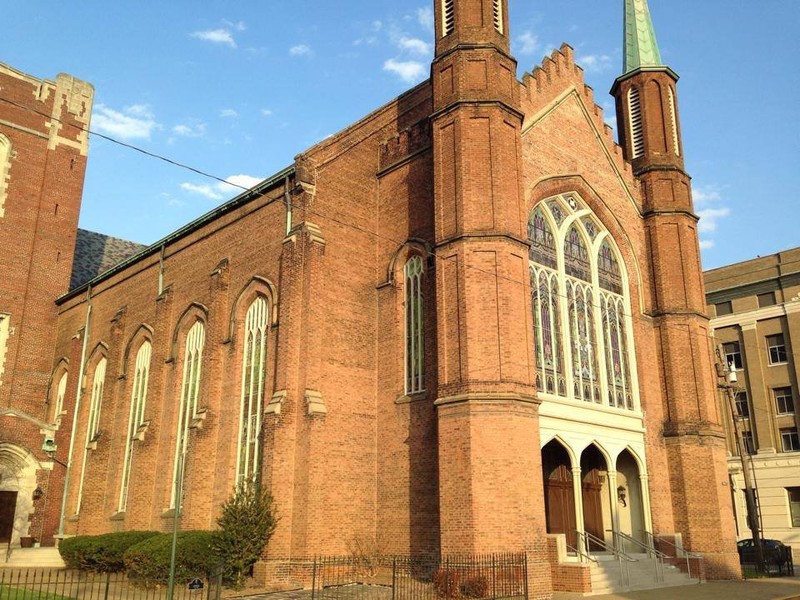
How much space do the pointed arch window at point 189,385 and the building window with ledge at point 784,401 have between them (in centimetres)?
3418

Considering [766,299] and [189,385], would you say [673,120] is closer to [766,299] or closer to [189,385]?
[189,385]

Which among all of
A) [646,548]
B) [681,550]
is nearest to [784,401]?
[681,550]

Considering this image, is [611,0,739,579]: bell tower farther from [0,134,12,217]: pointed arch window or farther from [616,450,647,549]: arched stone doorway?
[0,134,12,217]: pointed arch window

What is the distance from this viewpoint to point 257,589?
17641 millimetres

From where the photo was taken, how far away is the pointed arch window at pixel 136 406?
91.5 ft

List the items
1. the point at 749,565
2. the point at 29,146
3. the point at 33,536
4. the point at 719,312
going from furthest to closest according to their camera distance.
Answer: the point at 719,312 < the point at 29,146 < the point at 33,536 < the point at 749,565

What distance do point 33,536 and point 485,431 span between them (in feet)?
74.9

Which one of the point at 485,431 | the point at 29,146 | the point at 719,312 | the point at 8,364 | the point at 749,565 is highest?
the point at 29,146

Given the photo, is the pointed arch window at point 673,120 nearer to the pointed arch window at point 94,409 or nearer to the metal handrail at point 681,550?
the metal handrail at point 681,550

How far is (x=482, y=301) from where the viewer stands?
17828 millimetres

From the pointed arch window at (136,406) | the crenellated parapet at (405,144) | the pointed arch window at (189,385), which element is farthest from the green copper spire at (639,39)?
the pointed arch window at (136,406)

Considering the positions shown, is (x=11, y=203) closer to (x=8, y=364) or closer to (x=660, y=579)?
(x=8, y=364)

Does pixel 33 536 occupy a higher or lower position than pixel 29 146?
lower

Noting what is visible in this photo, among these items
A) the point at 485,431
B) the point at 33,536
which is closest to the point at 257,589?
the point at 485,431
